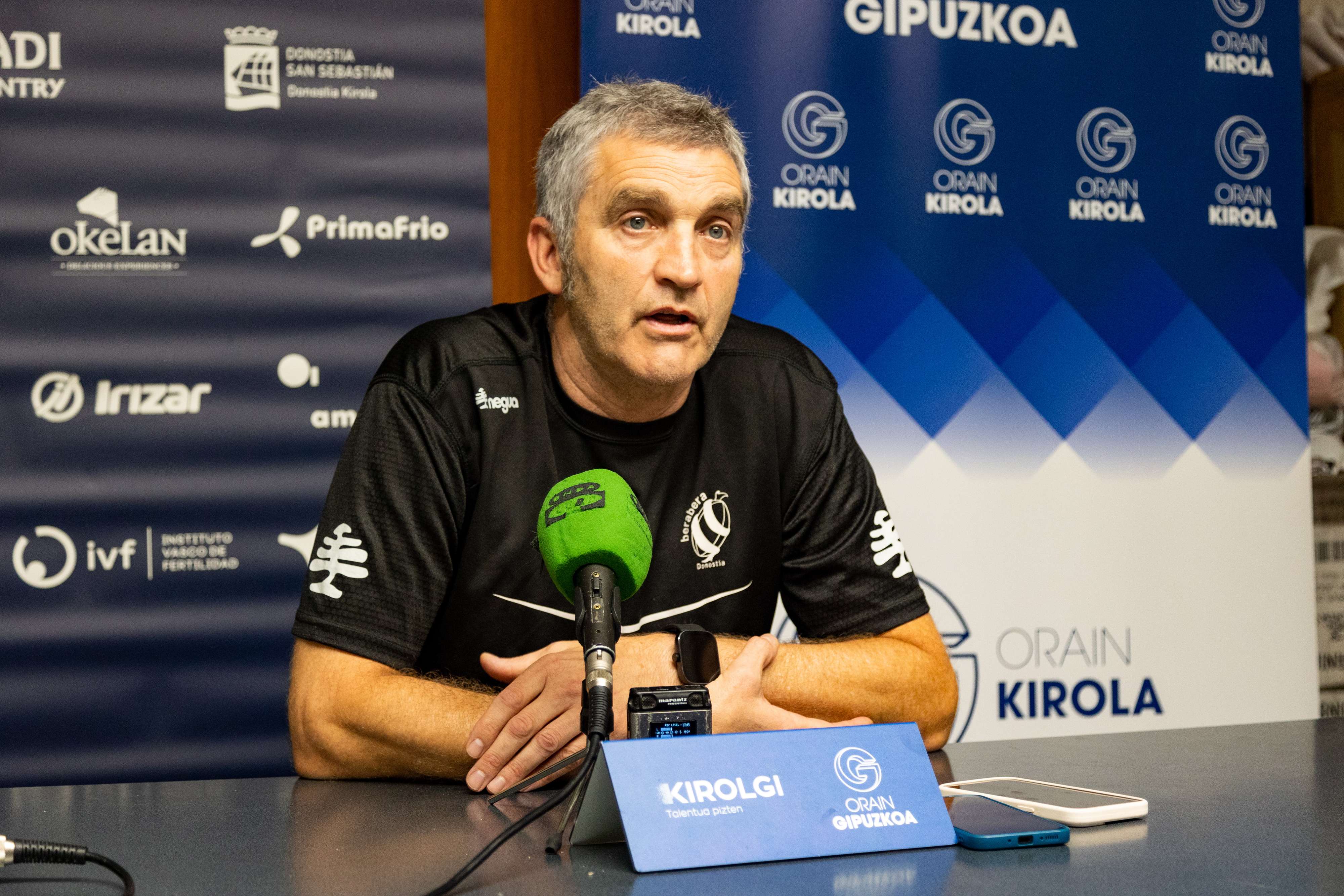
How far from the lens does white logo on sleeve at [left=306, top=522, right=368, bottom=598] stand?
1535 mm

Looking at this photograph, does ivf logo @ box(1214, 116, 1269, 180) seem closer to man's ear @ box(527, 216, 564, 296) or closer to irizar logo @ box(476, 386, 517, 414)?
man's ear @ box(527, 216, 564, 296)

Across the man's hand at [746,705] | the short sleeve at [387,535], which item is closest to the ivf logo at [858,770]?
the man's hand at [746,705]

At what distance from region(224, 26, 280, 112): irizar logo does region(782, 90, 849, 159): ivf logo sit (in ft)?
3.84

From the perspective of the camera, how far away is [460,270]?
109 inches

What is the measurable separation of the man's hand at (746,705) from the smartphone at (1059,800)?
0.21m

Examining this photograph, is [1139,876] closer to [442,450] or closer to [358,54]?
[442,450]

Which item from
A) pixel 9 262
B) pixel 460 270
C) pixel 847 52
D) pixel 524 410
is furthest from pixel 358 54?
pixel 524 410

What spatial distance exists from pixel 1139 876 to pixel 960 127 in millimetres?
2358

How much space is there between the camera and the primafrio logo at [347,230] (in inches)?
105

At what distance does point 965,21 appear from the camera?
292cm

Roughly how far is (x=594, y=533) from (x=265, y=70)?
210 cm

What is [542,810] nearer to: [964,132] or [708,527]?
[708,527]

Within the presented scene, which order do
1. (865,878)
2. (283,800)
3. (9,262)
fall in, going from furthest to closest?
(9,262), (283,800), (865,878)

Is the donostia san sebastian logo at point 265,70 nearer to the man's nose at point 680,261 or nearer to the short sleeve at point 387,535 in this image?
the short sleeve at point 387,535
